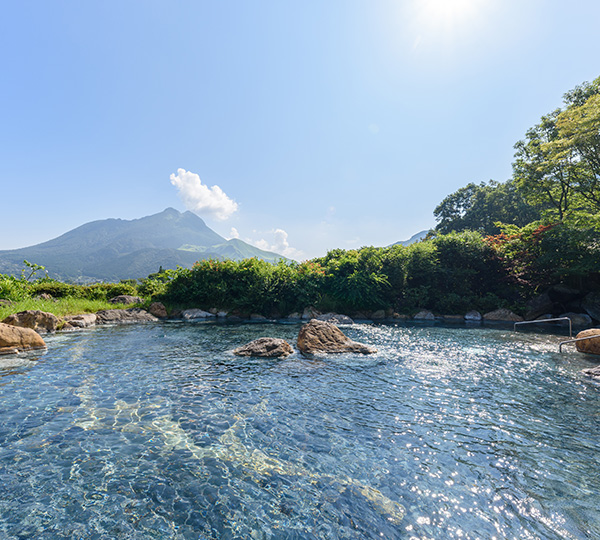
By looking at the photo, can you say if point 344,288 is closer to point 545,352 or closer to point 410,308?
point 410,308

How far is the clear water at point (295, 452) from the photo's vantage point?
3.41 m

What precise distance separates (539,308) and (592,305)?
3054 millimetres

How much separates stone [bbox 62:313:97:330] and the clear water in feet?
30.2

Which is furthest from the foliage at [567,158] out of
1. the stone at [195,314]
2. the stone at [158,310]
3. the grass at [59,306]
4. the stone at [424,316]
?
the grass at [59,306]

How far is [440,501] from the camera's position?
376 centimetres

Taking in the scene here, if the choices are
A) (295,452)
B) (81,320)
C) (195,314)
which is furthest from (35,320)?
(295,452)

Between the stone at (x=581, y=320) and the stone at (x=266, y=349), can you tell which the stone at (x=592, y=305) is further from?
the stone at (x=266, y=349)

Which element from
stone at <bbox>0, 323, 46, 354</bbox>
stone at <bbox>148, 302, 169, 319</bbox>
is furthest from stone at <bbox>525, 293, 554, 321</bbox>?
stone at <bbox>0, 323, 46, 354</bbox>

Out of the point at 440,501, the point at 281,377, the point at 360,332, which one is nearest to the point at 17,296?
the point at 281,377

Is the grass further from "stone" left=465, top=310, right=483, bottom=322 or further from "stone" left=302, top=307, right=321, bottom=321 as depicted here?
"stone" left=465, top=310, right=483, bottom=322

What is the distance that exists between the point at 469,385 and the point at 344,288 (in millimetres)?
17699

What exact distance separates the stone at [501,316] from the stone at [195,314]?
79.6ft

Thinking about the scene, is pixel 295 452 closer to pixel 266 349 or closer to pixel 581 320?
pixel 266 349

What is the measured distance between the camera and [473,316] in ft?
82.0
